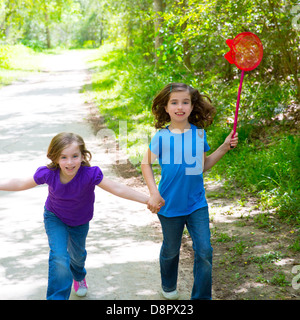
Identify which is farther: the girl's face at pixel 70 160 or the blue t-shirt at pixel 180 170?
the blue t-shirt at pixel 180 170

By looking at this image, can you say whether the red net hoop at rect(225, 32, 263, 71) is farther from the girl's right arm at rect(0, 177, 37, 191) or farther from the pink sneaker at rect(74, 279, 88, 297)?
the pink sneaker at rect(74, 279, 88, 297)

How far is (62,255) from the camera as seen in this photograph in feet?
9.66

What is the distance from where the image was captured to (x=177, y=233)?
3203 mm

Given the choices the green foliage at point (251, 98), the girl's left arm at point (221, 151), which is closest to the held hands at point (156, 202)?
the girl's left arm at point (221, 151)

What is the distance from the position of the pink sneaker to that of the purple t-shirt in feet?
2.09

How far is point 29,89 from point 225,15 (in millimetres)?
10669

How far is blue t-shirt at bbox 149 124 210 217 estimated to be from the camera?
3129 mm

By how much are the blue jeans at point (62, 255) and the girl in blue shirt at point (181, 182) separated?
2.01ft

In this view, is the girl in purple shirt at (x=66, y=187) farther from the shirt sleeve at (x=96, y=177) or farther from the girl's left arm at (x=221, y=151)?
the girl's left arm at (x=221, y=151)

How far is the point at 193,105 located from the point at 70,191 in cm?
112

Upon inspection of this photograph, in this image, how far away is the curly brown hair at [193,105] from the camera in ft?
10.8

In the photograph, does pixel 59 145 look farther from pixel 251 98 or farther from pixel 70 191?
pixel 251 98

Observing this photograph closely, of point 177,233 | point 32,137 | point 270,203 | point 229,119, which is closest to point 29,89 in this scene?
point 32,137
